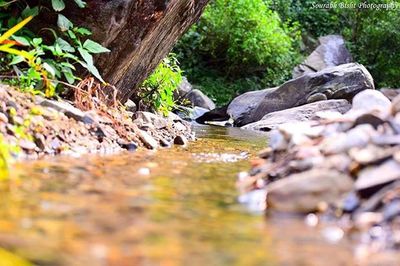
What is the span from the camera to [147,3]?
5.06m

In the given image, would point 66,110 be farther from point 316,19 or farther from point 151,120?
point 316,19

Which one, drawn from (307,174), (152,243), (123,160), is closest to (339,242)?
(307,174)

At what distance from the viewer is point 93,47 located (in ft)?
15.2

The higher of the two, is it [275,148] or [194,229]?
[275,148]

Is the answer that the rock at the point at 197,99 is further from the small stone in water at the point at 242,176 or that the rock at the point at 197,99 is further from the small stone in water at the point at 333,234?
the small stone in water at the point at 333,234

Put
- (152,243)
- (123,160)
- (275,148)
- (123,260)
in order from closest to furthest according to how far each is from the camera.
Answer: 1. (123,260)
2. (152,243)
3. (275,148)
4. (123,160)

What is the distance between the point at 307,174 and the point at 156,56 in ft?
14.9

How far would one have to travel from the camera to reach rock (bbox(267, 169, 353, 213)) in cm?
200

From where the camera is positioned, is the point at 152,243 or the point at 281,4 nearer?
the point at 152,243

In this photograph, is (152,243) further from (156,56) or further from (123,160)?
(156,56)

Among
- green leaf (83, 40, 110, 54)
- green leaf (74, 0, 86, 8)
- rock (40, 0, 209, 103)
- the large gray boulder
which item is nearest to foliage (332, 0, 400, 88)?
the large gray boulder

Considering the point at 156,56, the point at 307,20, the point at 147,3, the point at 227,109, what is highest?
the point at 307,20

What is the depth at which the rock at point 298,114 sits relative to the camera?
11.3m

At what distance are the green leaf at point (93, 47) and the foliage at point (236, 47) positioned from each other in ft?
41.7
